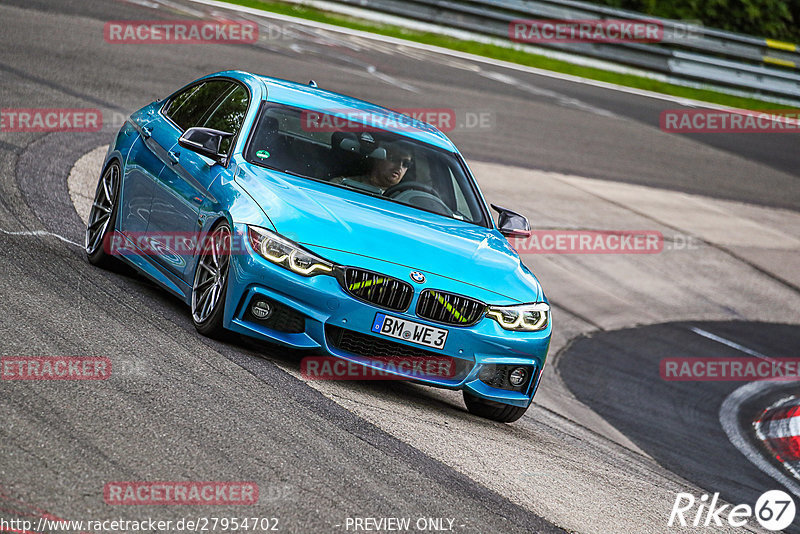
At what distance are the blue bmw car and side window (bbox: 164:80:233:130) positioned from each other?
0.02m

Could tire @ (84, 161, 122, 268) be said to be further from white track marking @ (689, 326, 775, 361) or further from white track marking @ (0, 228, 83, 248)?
white track marking @ (689, 326, 775, 361)

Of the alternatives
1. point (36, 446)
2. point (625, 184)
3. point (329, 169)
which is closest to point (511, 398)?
point (329, 169)

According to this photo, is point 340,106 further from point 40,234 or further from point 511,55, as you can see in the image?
point 511,55

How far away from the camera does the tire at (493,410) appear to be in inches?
285

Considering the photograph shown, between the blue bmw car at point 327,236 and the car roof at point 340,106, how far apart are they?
0.02 m

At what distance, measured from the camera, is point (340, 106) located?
8188mm

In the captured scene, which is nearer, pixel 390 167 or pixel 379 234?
pixel 379 234

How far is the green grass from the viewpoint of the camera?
2534cm

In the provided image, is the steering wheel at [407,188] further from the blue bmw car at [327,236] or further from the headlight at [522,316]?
the headlight at [522,316]

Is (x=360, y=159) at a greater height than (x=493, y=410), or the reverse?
(x=360, y=159)

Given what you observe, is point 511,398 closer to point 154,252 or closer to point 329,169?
point 329,169

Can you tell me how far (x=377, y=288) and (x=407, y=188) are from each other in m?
1.52

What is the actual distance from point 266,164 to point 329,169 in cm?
43

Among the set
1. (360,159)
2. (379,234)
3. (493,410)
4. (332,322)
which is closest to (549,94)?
(360,159)
